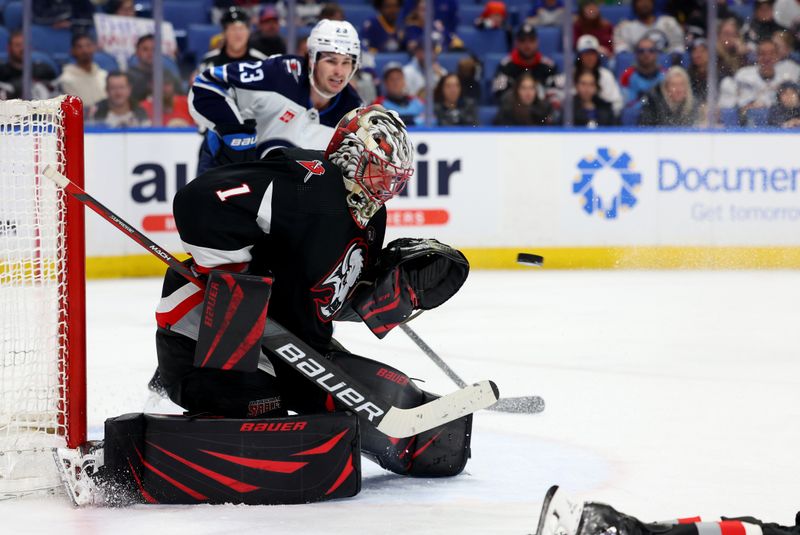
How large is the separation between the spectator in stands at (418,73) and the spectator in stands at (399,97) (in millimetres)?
33

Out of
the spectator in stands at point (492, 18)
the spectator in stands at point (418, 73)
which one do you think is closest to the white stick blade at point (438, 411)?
the spectator in stands at point (418, 73)

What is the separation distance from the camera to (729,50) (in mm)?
7070

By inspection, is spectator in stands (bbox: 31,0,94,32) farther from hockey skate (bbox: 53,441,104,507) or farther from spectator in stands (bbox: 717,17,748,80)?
hockey skate (bbox: 53,441,104,507)

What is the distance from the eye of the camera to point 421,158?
22.7ft

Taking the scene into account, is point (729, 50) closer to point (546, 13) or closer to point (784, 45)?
point (784, 45)

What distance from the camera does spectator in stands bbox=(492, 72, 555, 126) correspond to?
712 centimetres

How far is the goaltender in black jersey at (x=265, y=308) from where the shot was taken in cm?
228

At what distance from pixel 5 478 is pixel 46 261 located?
465 mm

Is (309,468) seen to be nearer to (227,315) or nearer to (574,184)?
(227,315)

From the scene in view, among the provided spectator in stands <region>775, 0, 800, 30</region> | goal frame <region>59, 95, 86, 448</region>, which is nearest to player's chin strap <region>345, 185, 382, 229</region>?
goal frame <region>59, 95, 86, 448</region>

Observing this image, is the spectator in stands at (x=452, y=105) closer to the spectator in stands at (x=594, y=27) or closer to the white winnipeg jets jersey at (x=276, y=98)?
the spectator in stands at (x=594, y=27)

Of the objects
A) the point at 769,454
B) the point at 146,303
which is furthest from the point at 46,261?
the point at 146,303

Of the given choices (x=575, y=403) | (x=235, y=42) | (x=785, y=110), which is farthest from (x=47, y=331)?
(x=785, y=110)

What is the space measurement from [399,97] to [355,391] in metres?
4.75
